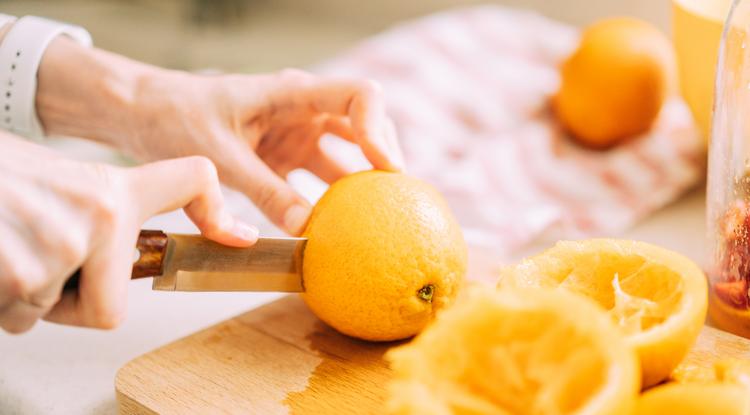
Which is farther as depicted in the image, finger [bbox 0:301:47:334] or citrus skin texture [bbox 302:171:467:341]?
citrus skin texture [bbox 302:171:467:341]

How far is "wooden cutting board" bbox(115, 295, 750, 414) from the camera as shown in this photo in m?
0.72

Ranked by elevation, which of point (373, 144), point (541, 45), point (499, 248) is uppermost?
point (373, 144)

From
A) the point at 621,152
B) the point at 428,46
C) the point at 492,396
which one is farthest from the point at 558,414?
the point at 428,46

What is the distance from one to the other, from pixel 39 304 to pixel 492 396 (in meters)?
0.34

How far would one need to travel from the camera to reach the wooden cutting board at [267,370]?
72 centimetres

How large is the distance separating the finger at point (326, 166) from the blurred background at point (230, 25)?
144cm


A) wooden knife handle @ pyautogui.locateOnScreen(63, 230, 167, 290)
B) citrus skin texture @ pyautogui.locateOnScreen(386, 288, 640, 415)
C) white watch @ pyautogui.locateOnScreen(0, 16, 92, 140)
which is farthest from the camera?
white watch @ pyautogui.locateOnScreen(0, 16, 92, 140)

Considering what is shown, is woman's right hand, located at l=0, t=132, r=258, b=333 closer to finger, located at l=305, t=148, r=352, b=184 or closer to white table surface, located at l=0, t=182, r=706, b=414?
white table surface, located at l=0, t=182, r=706, b=414

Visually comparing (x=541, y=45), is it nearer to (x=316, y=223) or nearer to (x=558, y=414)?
(x=316, y=223)

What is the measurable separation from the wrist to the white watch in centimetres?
1

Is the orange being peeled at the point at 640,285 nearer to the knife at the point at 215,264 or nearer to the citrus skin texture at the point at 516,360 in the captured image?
the citrus skin texture at the point at 516,360

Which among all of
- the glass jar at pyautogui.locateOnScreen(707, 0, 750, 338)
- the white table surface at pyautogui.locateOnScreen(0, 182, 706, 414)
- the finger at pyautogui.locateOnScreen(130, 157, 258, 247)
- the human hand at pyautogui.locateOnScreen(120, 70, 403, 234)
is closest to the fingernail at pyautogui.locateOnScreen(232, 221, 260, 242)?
the finger at pyautogui.locateOnScreen(130, 157, 258, 247)

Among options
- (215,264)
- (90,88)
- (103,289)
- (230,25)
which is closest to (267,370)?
(215,264)

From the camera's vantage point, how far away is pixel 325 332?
85 centimetres
